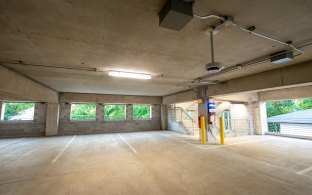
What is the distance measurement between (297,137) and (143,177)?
31.6ft

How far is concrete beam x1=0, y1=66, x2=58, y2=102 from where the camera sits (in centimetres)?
456

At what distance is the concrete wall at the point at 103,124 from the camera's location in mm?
10156

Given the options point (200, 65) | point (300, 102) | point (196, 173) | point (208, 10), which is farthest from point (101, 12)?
point (300, 102)

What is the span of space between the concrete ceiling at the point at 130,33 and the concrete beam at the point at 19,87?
0.47 metres

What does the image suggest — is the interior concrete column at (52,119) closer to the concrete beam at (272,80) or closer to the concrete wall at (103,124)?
the concrete wall at (103,124)

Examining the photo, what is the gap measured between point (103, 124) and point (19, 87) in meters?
6.22

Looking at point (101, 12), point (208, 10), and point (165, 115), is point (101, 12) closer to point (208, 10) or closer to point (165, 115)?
point (208, 10)


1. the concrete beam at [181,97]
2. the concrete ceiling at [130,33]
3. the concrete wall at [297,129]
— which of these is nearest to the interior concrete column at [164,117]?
the concrete beam at [181,97]

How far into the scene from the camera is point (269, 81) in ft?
16.7

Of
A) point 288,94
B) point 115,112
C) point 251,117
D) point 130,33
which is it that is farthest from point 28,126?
point 288,94

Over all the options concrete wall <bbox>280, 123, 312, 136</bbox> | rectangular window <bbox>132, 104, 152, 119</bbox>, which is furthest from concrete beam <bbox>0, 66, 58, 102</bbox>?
concrete wall <bbox>280, 123, 312, 136</bbox>

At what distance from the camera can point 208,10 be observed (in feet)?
6.96

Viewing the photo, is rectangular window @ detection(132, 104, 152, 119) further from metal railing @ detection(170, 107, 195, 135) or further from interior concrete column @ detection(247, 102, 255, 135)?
interior concrete column @ detection(247, 102, 255, 135)

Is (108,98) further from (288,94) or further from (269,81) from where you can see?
(288,94)
